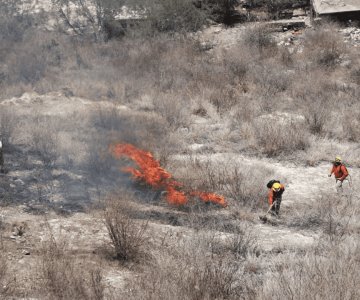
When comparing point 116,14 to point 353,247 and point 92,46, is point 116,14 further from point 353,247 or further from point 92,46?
point 353,247

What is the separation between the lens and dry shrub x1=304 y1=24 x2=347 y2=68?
688 inches

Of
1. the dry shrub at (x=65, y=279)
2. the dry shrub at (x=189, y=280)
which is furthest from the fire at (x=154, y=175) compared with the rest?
the dry shrub at (x=65, y=279)

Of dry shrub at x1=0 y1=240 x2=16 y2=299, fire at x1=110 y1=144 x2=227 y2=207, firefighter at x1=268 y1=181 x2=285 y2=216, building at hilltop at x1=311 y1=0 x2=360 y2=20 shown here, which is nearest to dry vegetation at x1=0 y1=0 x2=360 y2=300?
dry shrub at x1=0 y1=240 x2=16 y2=299

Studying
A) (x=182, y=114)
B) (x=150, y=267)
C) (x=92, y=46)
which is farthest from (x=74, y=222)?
(x=92, y=46)

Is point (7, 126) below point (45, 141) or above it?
above

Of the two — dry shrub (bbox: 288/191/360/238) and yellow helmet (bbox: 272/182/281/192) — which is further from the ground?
yellow helmet (bbox: 272/182/281/192)

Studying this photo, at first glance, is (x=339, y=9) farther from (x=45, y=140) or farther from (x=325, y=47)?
(x=45, y=140)

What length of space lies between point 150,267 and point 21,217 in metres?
2.73

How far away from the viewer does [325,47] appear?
58.5 feet

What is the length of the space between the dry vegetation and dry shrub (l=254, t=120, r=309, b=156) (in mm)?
42

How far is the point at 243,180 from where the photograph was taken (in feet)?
30.9

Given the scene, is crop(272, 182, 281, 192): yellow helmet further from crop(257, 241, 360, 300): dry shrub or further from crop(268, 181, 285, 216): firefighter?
crop(257, 241, 360, 300): dry shrub

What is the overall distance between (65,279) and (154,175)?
4.76 metres

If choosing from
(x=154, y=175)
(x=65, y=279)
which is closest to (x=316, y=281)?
(x=65, y=279)
